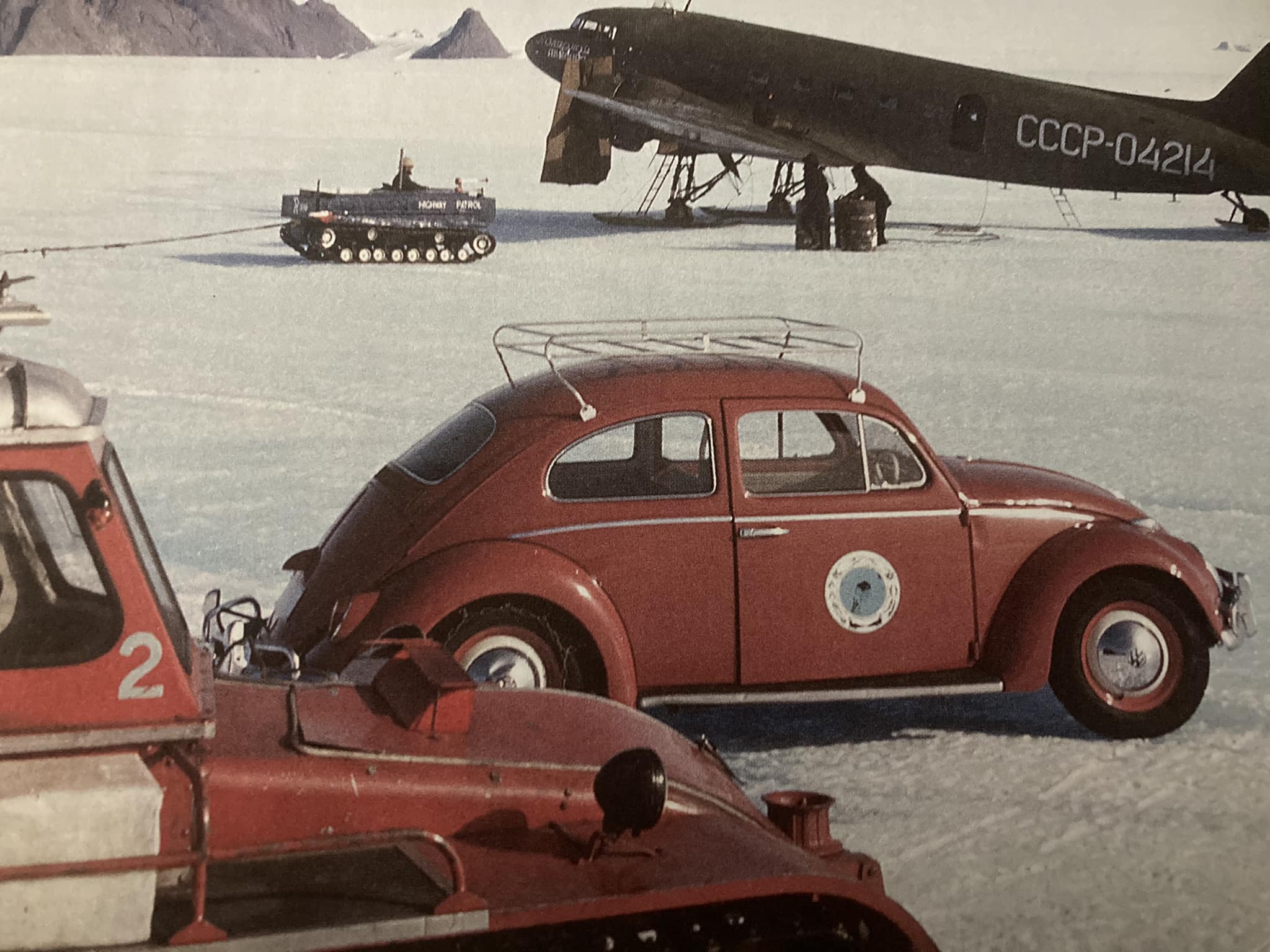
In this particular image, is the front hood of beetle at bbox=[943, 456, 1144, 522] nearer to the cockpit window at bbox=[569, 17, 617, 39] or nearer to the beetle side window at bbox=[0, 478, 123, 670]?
the beetle side window at bbox=[0, 478, 123, 670]

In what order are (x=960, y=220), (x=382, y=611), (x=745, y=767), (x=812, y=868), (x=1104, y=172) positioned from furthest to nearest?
1. (x=960, y=220)
2. (x=1104, y=172)
3. (x=745, y=767)
4. (x=382, y=611)
5. (x=812, y=868)

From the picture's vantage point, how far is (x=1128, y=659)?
19.1ft

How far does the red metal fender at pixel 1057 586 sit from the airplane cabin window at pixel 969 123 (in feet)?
33.2

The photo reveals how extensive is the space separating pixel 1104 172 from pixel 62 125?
35.7 ft

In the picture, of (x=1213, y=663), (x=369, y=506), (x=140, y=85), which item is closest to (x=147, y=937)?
(x=369, y=506)

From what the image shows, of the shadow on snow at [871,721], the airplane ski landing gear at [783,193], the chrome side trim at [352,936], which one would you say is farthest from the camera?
the airplane ski landing gear at [783,193]

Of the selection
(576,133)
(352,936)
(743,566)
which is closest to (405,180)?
(576,133)

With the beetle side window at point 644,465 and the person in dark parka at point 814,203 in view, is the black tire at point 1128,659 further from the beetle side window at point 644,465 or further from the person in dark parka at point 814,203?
the person in dark parka at point 814,203

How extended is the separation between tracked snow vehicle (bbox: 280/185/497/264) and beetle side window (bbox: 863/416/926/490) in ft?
41.7

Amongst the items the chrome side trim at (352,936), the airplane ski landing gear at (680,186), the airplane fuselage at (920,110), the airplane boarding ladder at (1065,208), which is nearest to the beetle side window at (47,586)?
the chrome side trim at (352,936)

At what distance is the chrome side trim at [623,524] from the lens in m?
5.42

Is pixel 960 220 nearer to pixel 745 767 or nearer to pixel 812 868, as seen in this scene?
pixel 745 767

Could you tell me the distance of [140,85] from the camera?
12.3 m

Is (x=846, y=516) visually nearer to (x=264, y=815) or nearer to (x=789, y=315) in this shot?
(x=264, y=815)
